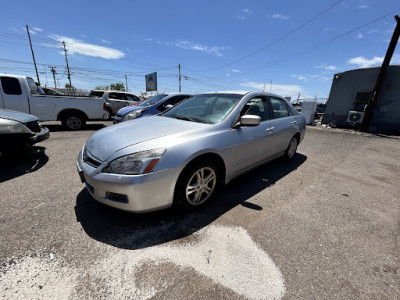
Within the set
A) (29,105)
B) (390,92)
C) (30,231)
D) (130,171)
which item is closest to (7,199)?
(30,231)

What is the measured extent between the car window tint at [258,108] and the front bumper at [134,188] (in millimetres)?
1690

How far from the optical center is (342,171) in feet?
13.5

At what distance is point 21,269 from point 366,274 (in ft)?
9.73

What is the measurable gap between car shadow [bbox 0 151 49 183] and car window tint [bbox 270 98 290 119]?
184 inches

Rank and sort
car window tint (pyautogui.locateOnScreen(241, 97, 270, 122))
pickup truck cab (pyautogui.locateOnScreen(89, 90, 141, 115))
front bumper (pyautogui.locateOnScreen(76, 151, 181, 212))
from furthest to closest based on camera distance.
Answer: pickup truck cab (pyautogui.locateOnScreen(89, 90, 141, 115)) < car window tint (pyautogui.locateOnScreen(241, 97, 270, 122)) < front bumper (pyautogui.locateOnScreen(76, 151, 181, 212))

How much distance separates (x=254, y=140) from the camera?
2912 millimetres

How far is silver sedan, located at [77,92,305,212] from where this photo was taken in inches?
74.5

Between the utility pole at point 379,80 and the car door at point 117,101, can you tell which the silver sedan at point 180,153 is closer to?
the car door at point 117,101

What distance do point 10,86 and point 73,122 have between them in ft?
6.55

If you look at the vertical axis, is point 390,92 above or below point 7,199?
above

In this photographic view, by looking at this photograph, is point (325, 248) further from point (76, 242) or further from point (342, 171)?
point (342, 171)

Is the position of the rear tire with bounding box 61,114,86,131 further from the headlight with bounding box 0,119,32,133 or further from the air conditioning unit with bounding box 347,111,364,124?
the air conditioning unit with bounding box 347,111,364,124

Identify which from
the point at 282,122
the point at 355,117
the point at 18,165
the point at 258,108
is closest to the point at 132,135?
the point at 258,108

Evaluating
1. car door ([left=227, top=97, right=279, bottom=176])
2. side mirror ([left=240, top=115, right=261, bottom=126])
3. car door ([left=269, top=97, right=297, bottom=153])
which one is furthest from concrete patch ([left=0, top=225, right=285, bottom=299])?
car door ([left=269, top=97, right=297, bottom=153])
